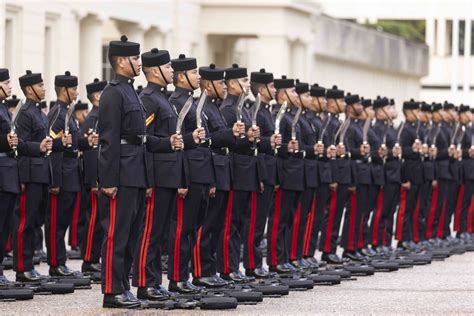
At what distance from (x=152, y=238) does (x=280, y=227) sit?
439 cm

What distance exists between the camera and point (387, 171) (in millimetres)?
24922

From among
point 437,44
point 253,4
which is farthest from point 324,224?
point 437,44

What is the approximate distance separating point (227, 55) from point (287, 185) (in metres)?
35.0

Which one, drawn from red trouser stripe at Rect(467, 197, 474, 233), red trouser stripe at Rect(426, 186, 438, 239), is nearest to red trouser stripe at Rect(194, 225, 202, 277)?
red trouser stripe at Rect(426, 186, 438, 239)

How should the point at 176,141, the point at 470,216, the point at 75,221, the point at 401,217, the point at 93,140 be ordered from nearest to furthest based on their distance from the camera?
the point at 176,141
the point at 93,140
the point at 75,221
the point at 401,217
the point at 470,216

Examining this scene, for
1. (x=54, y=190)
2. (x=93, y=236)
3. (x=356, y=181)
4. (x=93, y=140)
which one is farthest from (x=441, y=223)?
(x=54, y=190)

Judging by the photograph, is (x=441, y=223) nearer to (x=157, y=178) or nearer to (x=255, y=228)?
(x=255, y=228)

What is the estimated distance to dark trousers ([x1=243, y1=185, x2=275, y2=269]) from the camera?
20.0 metres

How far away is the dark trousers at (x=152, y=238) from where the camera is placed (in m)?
16.5

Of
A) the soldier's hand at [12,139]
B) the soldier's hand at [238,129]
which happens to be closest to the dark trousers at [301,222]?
the soldier's hand at [238,129]

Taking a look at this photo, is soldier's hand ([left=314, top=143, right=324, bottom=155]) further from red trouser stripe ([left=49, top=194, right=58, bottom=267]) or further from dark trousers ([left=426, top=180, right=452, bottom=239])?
dark trousers ([left=426, top=180, right=452, bottom=239])

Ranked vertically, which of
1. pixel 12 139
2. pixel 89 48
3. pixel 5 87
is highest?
pixel 89 48

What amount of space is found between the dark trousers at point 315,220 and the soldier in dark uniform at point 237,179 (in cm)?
252

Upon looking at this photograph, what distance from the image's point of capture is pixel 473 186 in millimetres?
29469
